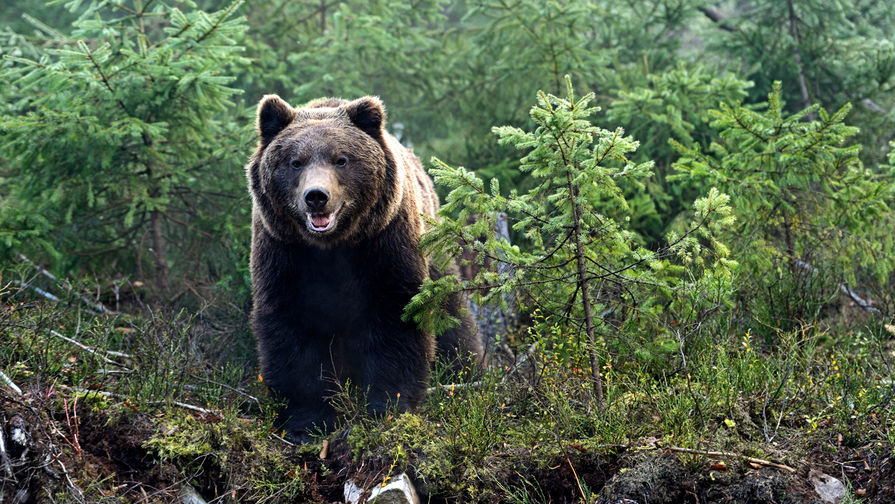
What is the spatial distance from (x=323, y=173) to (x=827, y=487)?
11.3ft

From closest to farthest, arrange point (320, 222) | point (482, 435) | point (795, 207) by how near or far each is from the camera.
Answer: point (482, 435) < point (320, 222) < point (795, 207)

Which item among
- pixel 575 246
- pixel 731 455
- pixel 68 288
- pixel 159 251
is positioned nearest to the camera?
pixel 731 455

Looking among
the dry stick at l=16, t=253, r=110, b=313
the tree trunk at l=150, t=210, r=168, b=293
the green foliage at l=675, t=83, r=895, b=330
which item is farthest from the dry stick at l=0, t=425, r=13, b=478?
the green foliage at l=675, t=83, r=895, b=330

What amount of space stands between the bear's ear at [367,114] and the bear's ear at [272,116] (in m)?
0.44

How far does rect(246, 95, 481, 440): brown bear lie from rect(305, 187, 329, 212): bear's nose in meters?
0.22

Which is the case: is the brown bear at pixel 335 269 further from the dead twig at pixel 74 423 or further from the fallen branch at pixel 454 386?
the dead twig at pixel 74 423

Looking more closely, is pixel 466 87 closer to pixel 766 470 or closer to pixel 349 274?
pixel 349 274

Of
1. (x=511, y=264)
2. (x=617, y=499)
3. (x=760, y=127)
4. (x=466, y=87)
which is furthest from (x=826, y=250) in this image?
(x=466, y=87)

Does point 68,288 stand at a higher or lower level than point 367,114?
lower

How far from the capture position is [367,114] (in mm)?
5734

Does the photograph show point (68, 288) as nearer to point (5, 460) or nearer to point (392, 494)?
point (5, 460)

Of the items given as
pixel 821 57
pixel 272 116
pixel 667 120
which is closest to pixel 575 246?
pixel 272 116

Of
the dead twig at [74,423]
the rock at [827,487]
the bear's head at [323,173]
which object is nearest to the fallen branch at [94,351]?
the dead twig at [74,423]

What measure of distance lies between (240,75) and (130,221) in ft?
12.1
